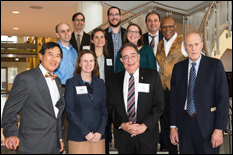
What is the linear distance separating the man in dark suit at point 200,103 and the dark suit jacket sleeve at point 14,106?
167 cm

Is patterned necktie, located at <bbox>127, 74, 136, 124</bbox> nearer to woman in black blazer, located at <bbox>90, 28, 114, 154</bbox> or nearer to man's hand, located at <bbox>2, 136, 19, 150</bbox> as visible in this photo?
woman in black blazer, located at <bbox>90, 28, 114, 154</bbox>

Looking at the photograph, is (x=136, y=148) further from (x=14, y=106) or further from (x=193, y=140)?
(x=14, y=106)

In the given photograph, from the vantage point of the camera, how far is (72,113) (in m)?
2.59

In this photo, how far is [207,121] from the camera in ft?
7.66

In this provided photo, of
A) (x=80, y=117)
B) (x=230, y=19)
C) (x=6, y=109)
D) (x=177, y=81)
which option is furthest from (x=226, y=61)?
(x=6, y=109)

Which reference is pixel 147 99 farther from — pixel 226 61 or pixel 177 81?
pixel 226 61

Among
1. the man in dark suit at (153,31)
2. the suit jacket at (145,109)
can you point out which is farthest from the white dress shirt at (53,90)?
the man in dark suit at (153,31)

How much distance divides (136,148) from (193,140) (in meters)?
0.63

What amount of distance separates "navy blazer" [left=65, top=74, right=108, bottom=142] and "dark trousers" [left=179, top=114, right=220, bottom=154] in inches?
36.8

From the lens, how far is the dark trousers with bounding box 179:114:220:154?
2.34 m

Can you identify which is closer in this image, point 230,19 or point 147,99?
point 147,99

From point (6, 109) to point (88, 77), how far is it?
105 cm

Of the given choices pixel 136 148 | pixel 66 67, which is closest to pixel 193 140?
pixel 136 148

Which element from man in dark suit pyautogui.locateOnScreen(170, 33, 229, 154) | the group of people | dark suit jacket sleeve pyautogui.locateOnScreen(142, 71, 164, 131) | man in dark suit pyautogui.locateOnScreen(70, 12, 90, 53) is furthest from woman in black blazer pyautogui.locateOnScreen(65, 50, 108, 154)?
man in dark suit pyautogui.locateOnScreen(70, 12, 90, 53)
